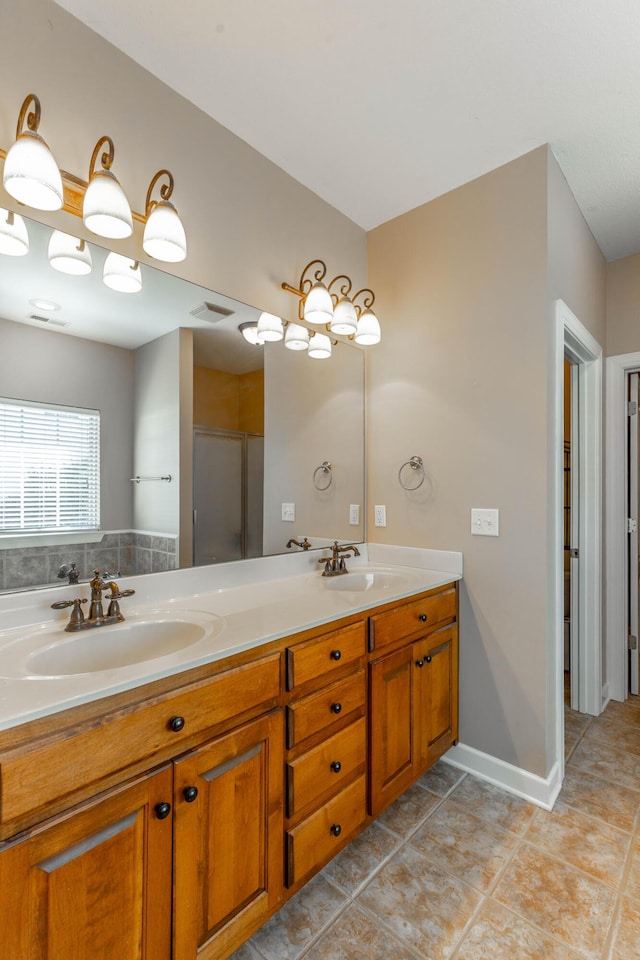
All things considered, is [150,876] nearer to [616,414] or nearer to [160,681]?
[160,681]

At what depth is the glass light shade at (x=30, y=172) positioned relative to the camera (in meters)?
1.12

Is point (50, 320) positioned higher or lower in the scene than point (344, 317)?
lower

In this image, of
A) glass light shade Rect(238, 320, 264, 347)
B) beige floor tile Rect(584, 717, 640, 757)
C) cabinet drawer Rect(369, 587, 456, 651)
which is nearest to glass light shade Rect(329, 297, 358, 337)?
glass light shade Rect(238, 320, 264, 347)

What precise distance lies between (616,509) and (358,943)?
2.41 metres

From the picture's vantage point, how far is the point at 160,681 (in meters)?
0.98

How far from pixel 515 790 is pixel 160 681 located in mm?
1674

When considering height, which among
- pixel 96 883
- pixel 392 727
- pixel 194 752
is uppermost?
pixel 194 752

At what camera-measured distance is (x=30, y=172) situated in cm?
112

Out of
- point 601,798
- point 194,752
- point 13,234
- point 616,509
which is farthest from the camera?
point 616,509

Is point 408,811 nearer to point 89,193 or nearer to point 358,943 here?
point 358,943

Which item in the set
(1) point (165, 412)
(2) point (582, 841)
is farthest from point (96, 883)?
(2) point (582, 841)

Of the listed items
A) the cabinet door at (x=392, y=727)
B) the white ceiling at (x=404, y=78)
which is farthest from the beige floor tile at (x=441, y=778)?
the white ceiling at (x=404, y=78)

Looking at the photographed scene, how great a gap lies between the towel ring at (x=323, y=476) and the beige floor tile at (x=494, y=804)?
1.41 metres

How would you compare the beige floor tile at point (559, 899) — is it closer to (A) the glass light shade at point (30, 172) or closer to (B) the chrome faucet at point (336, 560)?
(B) the chrome faucet at point (336, 560)
